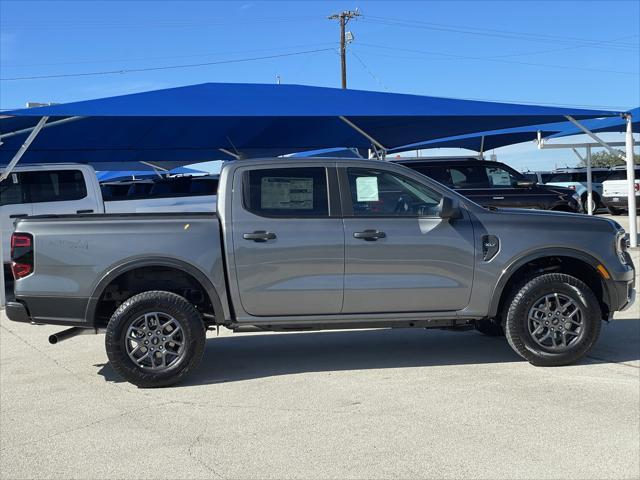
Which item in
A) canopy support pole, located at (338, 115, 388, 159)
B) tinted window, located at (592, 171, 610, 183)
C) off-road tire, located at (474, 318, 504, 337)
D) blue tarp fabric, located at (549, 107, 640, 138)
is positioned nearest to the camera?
off-road tire, located at (474, 318, 504, 337)

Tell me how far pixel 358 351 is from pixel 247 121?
21.8 feet

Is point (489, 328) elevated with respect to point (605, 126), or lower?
lower

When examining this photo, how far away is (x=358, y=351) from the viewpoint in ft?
23.6

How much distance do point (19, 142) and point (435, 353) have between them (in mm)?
9903

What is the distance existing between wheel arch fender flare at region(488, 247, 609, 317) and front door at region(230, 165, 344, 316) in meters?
1.36

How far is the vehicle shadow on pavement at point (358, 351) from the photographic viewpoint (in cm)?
656

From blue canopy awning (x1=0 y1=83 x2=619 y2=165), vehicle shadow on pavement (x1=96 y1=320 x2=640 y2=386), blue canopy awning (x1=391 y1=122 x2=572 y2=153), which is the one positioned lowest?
vehicle shadow on pavement (x1=96 y1=320 x2=640 y2=386)

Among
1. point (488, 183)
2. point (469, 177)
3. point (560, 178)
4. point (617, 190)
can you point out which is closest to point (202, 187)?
point (469, 177)

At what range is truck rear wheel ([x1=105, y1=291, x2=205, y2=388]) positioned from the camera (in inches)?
232

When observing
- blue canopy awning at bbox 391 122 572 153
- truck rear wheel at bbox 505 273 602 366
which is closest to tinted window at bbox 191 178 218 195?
blue canopy awning at bbox 391 122 572 153

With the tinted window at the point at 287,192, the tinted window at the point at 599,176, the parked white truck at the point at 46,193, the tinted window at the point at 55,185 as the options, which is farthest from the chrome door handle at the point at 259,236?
the tinted window at the point at 599,176

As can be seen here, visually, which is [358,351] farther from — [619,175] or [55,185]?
[619,175]

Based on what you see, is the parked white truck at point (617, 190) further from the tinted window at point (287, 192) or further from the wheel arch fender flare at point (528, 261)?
the tinted window at point (287, 192)

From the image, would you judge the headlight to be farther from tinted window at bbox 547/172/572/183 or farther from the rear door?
tinted window at bbox 547/172/572/183
